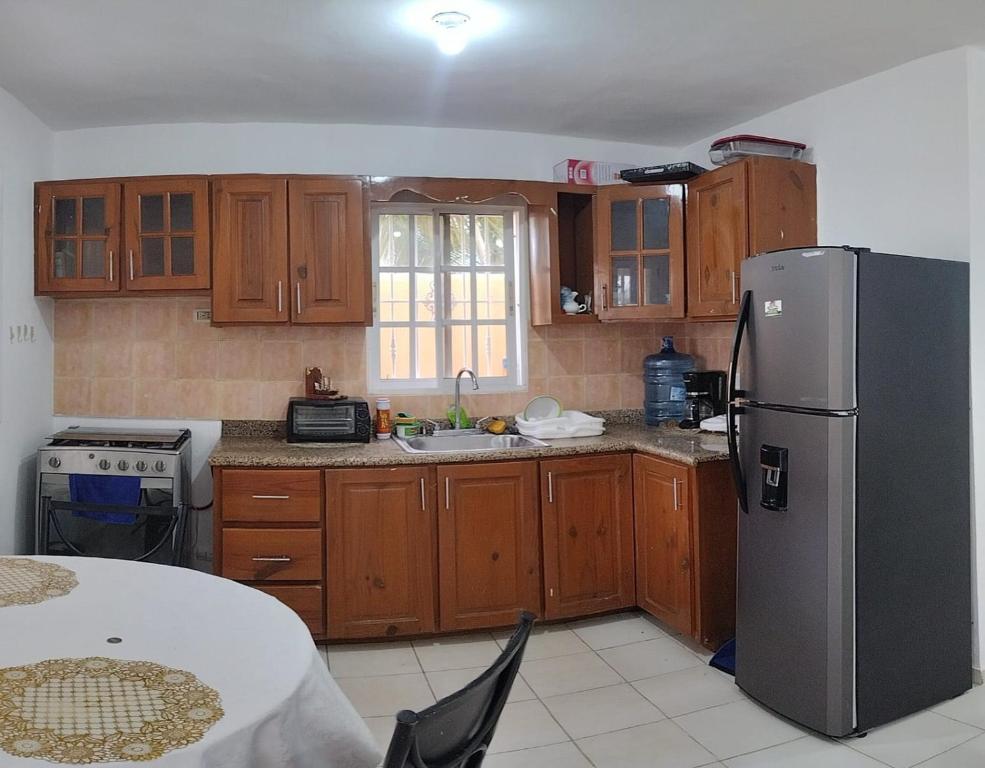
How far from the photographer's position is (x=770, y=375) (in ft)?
8.57

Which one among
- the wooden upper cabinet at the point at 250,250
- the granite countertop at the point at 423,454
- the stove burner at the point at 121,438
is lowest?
the granite countertop at the point at 423,454

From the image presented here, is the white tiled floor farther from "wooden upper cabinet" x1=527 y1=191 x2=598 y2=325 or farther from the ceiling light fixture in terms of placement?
the ceiling light fixture

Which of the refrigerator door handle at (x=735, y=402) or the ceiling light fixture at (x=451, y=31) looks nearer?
the ceiling light fixture at (x=451, y=31)

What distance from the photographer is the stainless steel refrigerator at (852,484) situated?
2.41m

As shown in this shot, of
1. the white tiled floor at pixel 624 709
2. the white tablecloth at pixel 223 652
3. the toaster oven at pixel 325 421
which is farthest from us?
the toaster oven at pixel 325 421

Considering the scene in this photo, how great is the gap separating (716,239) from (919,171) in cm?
84

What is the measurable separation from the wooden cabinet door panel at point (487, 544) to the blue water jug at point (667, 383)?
100 cm

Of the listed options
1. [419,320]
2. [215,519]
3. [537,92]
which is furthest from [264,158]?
[215,519]

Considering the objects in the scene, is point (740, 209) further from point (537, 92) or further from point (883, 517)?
point (883, 517)

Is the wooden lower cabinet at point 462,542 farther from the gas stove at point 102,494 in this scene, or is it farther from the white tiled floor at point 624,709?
the gas stove at point 102,494

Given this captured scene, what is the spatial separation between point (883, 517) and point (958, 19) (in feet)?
5.62

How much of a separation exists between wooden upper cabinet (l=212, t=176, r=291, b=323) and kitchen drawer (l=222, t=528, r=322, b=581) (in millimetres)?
957

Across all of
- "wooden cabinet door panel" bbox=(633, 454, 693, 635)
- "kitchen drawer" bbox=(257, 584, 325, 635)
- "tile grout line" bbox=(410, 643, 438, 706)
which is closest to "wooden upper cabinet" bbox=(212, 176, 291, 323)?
"kitchen drawer" bbox=(257, 584, 325, 635)

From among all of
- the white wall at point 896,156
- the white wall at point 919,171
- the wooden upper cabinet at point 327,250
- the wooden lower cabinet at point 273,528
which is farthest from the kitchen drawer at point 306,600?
the white wall at point 896,156
